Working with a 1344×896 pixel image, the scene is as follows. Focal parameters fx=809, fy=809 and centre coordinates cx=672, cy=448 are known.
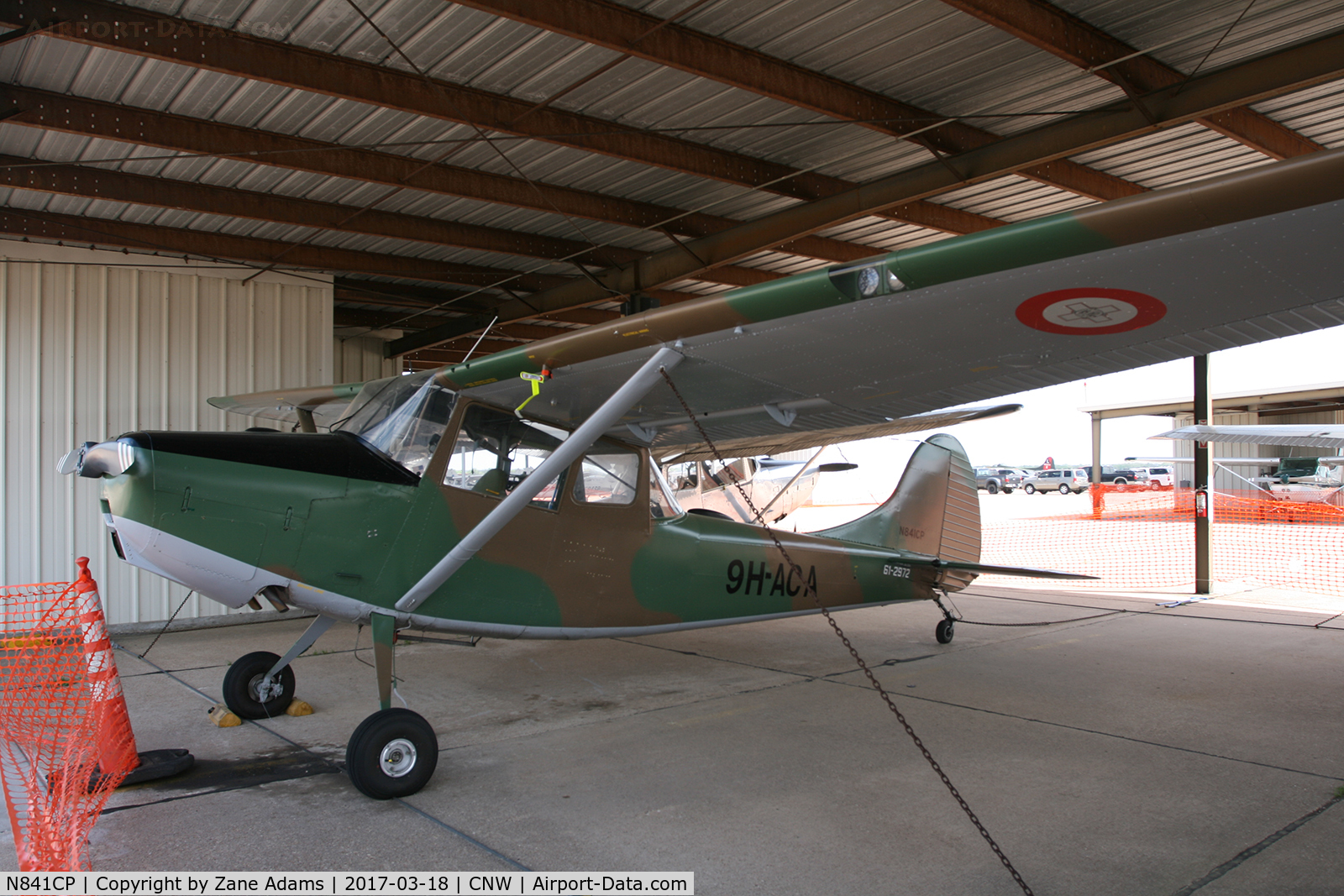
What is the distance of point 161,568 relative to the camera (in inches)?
150

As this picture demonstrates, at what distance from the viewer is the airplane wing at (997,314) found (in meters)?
2.56

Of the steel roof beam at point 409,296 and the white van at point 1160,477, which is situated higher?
the steel roof beam at point 409,296

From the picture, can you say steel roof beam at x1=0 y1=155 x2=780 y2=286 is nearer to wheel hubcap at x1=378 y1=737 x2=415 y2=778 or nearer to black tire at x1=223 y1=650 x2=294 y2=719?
black tire at x1=223 y1=650 x2=294 y2=719

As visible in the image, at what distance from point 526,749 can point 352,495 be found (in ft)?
5.61

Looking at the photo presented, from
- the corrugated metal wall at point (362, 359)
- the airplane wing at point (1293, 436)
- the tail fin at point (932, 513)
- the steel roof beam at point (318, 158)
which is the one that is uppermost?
the steel roof beam at point (318, 158)

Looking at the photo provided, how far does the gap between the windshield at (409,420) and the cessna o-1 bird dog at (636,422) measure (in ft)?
0.04

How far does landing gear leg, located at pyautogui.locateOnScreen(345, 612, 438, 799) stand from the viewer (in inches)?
148

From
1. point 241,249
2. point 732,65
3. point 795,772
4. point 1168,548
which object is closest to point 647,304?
point 241,249

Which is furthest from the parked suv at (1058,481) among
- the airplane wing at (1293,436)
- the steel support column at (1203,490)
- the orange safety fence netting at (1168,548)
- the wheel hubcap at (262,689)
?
the wheel hubcap at (262,689)

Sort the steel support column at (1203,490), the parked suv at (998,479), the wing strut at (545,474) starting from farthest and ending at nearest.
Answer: the parked suv at (998,479), the steel support column at (1203,490), the wing strut at (545,474)

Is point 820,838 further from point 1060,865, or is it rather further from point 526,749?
point 526,749

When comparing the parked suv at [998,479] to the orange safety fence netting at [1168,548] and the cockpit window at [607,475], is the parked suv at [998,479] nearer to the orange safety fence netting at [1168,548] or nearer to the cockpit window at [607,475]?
the orange safety fence netting at [1168,548]

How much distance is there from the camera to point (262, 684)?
5.16 metres

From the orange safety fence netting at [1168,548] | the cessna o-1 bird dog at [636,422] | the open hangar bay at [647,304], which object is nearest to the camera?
the cessna o-1 bird dog at [636,422]
